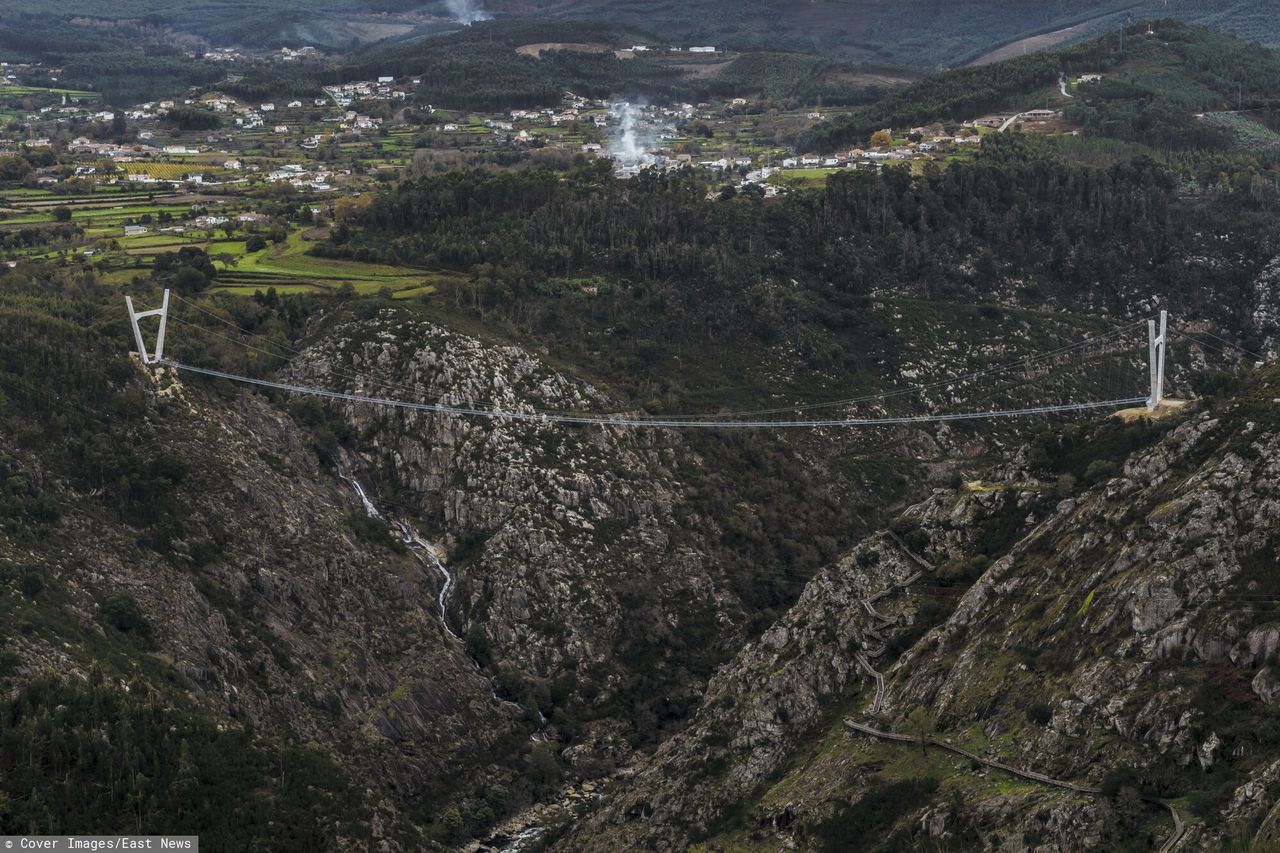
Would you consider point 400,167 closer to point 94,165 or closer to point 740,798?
point 94,165

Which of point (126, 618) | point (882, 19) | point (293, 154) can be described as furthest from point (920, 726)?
point (882, 19)

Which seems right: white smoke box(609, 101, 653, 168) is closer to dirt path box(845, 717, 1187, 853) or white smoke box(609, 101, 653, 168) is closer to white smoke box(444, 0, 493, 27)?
dirt path box(845, 717, 1187, 853)

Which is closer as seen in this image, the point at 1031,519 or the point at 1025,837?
the point at 1025,837

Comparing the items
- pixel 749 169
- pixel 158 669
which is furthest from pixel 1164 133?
pixel 158 669

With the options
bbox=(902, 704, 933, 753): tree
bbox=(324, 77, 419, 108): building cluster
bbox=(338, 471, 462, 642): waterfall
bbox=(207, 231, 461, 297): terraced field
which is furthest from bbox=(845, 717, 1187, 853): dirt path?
bbox=(324, 77, 419, 108): building cluster

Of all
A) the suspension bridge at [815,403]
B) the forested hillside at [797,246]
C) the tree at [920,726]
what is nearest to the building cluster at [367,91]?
the forested hillside at [797,246]

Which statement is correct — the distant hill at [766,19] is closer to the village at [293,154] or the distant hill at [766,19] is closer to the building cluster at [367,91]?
the building cluster at [367,91]
